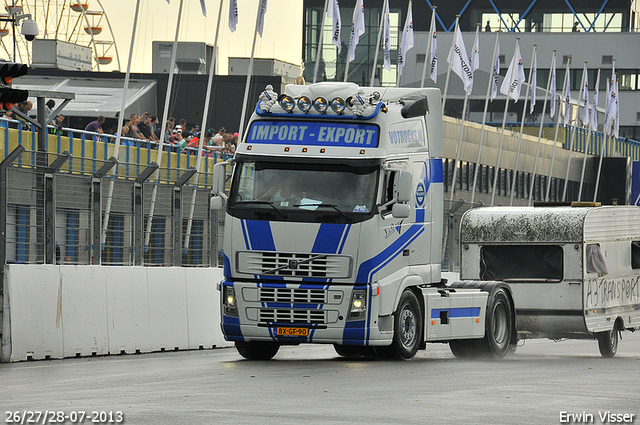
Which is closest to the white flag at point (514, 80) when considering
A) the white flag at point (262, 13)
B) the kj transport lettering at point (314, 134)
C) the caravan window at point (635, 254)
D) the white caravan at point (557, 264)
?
the white flag at point (262, 13)

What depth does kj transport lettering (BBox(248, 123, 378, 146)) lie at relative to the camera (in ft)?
55.7

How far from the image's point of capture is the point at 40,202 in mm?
17422

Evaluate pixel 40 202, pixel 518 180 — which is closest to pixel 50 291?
pixel 40 202

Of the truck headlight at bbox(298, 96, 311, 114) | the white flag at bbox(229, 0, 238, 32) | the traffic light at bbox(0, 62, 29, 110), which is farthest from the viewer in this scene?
the white flag at bbox(229, 0, 238, 32)

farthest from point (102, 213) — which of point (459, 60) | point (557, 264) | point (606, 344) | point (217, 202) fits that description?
point (459, 60)

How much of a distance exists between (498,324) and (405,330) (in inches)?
107

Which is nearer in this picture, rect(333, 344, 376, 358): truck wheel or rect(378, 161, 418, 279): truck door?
rect(378, 161, 418, 279): truck door

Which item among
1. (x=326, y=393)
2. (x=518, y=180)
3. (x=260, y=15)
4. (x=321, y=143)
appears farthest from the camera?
(x=518, y=180)

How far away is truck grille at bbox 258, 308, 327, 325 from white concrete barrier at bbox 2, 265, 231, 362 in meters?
2.74

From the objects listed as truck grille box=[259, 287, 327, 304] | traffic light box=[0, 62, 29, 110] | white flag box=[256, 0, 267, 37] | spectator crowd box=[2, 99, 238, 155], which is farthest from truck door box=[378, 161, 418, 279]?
white flag box=[256, 0, 267, 37]

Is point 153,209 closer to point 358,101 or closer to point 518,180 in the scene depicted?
point 358,101

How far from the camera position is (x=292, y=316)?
16.8 meters

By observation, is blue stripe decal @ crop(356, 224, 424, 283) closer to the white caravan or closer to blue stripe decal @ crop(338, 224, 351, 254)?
blue stripe decal @ crop(338, 224, 351, 254)

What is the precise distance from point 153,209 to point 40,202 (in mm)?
2999
